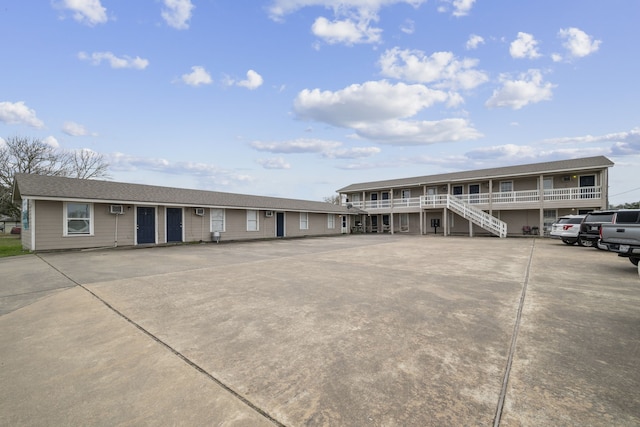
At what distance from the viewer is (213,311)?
4641 mm

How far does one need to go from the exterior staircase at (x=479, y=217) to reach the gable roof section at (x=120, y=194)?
1384cm

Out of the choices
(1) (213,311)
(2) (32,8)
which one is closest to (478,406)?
(1) (213,311)

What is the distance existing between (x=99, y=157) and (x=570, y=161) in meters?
50.6

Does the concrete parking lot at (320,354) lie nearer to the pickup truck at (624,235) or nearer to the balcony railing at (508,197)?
the pickup truck at (624,235)

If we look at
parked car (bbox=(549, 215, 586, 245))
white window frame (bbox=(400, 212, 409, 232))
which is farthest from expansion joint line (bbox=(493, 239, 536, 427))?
white window frame (bbox=(400, 212, 409, 232))

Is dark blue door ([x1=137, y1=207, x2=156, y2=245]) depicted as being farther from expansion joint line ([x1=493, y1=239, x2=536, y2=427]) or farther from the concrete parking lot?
expansion joint line ([x1=493, y1=239, x2=536, y2=427])

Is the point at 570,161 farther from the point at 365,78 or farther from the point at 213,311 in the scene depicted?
the point at 213,311

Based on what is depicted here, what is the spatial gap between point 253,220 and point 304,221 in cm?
556

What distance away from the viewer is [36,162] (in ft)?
97.7

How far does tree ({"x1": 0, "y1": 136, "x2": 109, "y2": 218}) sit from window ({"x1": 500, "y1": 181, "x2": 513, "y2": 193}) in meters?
43.7

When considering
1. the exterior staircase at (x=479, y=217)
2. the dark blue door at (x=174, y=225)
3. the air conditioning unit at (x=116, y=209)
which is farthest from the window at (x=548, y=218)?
the air conditioning unit at (x=116, y=209)

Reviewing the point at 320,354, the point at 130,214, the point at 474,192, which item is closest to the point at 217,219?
the point at 130,214

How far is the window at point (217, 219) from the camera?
18.7 m

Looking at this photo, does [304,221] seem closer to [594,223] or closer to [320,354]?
[594,223]
